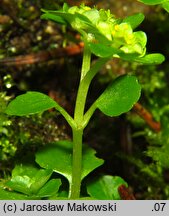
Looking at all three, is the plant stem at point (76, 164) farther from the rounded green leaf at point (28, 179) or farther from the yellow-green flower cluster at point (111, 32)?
the yellow-green flower cluster at point (111, 32)

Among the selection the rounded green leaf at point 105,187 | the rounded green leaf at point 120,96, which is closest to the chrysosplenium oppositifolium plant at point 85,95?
the rounded green leaf at point 120,96

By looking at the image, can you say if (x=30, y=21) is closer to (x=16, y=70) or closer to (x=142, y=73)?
(x=16, y=70)

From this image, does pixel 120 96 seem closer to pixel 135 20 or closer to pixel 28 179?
pixel 135 20

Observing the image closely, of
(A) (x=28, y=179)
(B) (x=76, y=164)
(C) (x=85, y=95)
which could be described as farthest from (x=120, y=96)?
(A) (x=28, y=179)

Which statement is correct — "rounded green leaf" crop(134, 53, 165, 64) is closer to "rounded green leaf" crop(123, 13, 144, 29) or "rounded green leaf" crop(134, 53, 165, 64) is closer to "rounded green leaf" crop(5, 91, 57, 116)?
"rounded green leaf" crop(123, 13, 144, 29)

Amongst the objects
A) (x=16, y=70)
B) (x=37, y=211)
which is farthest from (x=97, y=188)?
(x=16, y=70)

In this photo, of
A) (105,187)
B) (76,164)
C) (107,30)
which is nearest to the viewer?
(107,30)
